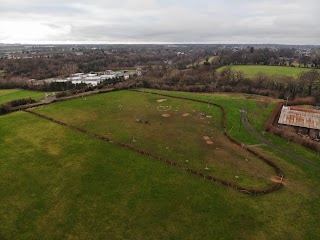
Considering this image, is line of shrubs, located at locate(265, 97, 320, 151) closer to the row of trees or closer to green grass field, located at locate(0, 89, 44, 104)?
the row of trees

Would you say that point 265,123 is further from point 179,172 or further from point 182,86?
point 182,86

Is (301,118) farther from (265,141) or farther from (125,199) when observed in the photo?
(125,199)

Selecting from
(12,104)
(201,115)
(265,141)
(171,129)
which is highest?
(12,104)

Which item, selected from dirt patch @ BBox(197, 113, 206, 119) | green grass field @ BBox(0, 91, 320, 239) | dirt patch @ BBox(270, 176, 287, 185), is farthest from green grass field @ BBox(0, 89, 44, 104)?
dirt patch @ BBox(270, 176, 287, 185)

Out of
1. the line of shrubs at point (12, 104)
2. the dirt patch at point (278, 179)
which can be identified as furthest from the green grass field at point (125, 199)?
the line of shrubs at point (12, 104)

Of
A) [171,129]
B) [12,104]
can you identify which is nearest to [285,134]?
[171,129]

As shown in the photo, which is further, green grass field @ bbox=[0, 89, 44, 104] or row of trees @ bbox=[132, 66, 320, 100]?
row of trees @ bbox=[132, 66, 320, 100]
